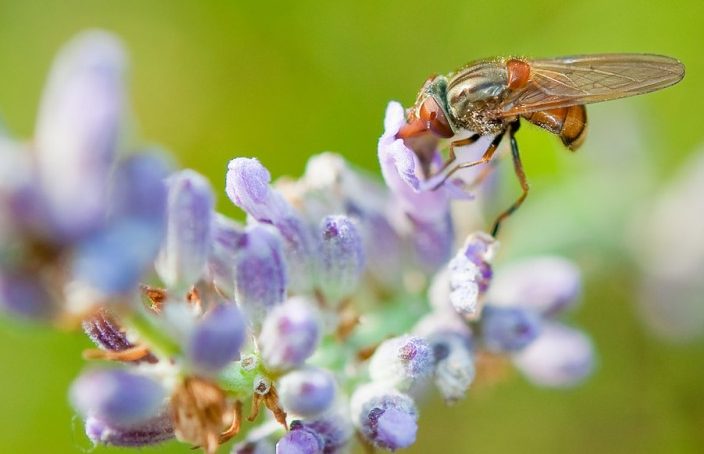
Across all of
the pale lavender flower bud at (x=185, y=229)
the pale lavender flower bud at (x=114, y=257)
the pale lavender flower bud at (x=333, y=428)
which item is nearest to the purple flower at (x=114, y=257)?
the pale lavender flower bud at (x=114, y=257)

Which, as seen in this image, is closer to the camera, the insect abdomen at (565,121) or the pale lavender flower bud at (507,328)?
the pale lavender flower bud at (507,328)

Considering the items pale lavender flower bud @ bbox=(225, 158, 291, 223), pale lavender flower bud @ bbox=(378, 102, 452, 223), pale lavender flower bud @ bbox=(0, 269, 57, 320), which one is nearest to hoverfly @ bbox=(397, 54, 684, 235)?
pale lavender flower bud @ bbox=(378, 102, 452, 223)

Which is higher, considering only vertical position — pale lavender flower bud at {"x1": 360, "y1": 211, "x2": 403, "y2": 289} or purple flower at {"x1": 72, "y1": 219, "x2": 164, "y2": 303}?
purple flower at {"x1": 72, "y1": 219, "x2": 164, "y2": 303}

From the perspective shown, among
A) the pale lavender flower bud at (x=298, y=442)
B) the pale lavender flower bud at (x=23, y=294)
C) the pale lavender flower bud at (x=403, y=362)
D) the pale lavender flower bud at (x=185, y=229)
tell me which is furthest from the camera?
the pale lavender flower bud at (x=403, y=362)

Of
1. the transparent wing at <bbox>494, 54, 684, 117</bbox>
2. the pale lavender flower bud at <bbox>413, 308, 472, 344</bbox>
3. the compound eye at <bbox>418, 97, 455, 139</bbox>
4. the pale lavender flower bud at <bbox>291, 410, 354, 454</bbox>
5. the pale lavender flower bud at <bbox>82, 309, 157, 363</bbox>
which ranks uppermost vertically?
the transparent wing at <bbox>494, 54, 684, 117</bbox>

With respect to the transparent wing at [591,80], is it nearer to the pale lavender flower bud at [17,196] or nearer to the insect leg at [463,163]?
the insect leg at [463,163]

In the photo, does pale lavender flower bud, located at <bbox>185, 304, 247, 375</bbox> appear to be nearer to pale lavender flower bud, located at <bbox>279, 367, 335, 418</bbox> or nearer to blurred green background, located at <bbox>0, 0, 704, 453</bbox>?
pale lavender flower bud, located at <bbox>279, 367, 335, 418</bbox>

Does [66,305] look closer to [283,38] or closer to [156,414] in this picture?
[156,414]
